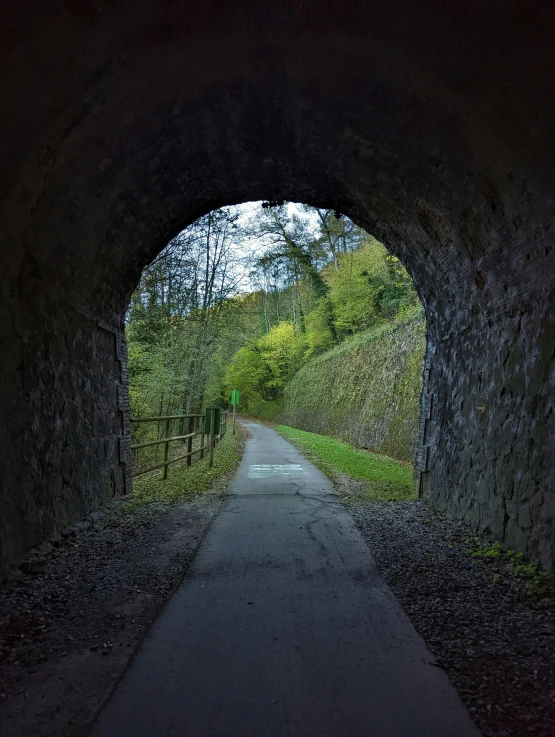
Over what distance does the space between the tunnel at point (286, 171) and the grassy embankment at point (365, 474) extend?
1.13m

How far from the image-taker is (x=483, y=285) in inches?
203

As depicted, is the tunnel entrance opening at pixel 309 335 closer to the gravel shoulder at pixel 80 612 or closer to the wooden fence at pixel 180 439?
the wooden fence at pixel 180 439

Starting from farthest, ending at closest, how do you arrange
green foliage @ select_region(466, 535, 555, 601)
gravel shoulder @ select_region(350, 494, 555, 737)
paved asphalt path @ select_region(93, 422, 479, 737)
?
green foliage @ select_region(466, 535, 555, 601)
gravel shoulder @ select_region(350, 494, 555, 737)
paved asphalt path @ select_region(93, 422, 479, 737)

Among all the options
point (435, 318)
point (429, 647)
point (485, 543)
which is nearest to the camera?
point (429, 647)

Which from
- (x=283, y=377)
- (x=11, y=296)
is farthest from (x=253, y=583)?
(x=283, y=377)

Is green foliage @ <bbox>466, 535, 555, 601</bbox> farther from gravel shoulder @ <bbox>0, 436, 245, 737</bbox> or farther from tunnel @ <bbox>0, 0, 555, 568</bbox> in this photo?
gravel shoulder @ <bbox>0, 436, 245, 737</bbox>

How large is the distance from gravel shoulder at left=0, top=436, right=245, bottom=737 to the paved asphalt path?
16 cm

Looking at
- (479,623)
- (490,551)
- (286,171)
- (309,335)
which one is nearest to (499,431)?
(490,551)

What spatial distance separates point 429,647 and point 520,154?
3.88 meters

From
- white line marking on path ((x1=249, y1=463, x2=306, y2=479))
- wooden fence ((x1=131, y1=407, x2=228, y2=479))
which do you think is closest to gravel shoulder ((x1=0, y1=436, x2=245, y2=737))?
wooden fence ((x1=131, y1=407, x2=228, y2=479))

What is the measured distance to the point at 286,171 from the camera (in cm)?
634

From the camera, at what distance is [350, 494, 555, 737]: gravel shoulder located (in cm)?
221

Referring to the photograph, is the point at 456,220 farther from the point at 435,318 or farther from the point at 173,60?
the point at 173,60

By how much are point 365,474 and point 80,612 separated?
7.37m
